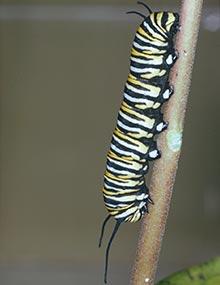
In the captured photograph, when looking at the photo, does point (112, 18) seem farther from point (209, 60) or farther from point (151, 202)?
point (151, 202)

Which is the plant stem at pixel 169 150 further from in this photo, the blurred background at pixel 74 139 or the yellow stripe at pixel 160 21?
the blurred background at pixel 74 139

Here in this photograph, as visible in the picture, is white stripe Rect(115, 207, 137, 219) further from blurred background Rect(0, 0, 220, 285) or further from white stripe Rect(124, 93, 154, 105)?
blurred background Rect(0, 0, 220, 285)

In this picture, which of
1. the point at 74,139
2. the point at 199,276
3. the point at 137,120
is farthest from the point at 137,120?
the point at 74,139

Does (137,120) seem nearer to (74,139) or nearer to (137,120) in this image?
(137,120)

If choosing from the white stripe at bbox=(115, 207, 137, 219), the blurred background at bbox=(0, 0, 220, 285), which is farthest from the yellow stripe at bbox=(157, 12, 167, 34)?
the blurred background at bbox=(0, 0, 220, 285)

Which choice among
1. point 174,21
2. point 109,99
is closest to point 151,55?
point 174,21

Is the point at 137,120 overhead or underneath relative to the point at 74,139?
overhead
